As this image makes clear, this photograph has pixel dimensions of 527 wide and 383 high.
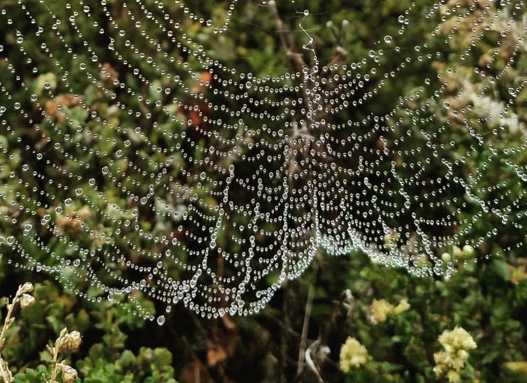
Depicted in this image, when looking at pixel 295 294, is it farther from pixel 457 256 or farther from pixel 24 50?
pixel 24 50

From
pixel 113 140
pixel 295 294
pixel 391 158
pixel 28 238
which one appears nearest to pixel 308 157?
pixel 391 158

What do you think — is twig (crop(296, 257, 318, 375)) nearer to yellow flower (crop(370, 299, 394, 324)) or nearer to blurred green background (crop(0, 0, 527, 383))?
blurred green background (crop(0, 0, 527, 383))

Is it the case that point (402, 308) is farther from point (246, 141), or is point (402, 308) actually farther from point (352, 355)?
point (246, 141)

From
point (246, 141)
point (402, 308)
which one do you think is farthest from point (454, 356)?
point (246, 141)

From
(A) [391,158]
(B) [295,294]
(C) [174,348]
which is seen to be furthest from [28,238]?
(A) [391,158]

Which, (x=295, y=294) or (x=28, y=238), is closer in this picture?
(x=28, y=238)

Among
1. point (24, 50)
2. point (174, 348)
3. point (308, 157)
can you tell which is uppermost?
point (24, 50)

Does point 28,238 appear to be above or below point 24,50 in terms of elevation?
below
